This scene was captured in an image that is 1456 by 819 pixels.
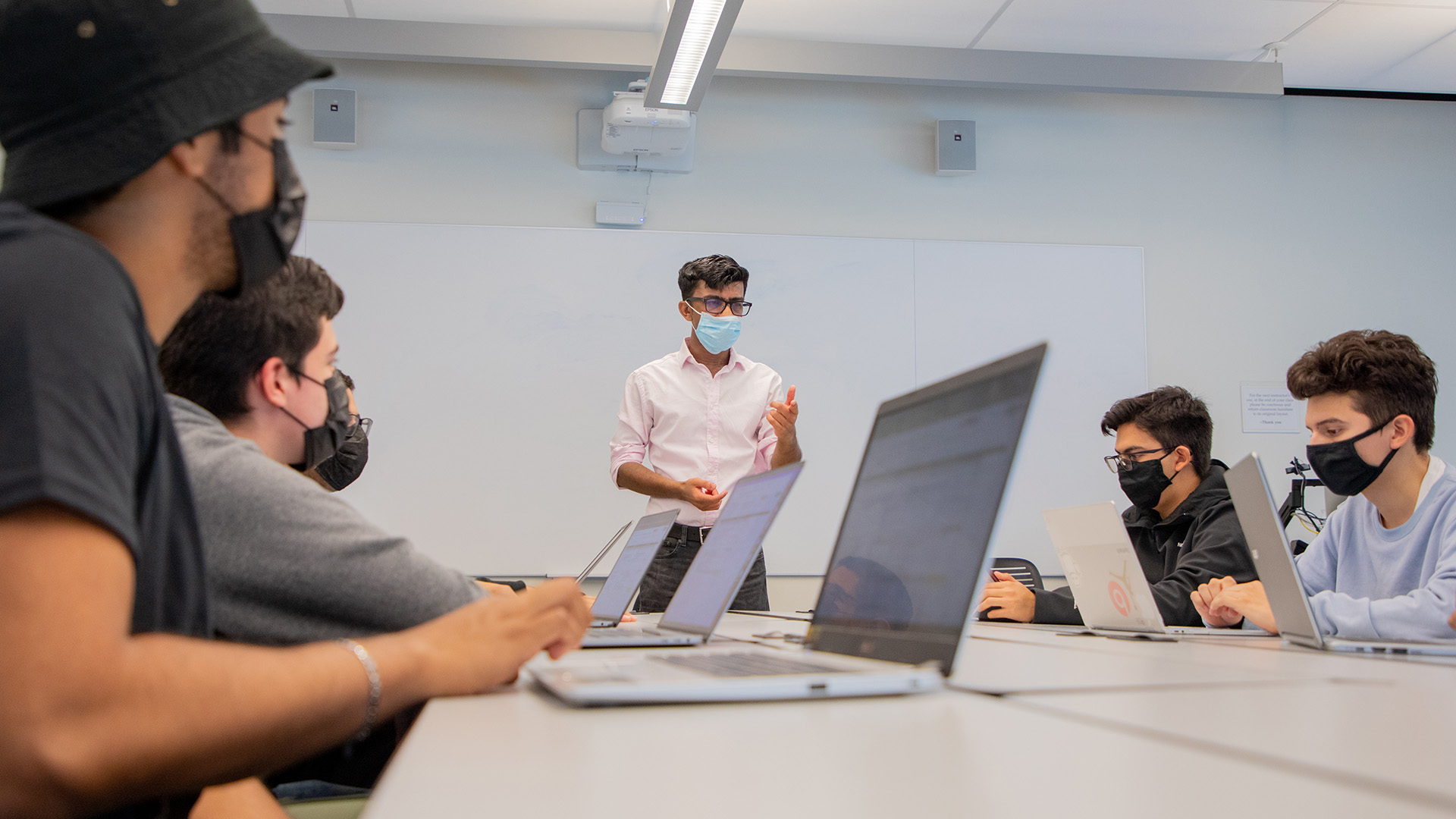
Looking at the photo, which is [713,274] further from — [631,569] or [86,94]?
[86,94]

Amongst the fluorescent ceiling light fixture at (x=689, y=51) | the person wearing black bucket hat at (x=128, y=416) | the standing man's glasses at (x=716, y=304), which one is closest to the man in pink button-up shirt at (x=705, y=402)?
the standing man's glasses at (x=716, y=304)

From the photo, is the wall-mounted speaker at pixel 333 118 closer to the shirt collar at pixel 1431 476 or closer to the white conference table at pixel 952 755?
the white conference table at pixel 952 755

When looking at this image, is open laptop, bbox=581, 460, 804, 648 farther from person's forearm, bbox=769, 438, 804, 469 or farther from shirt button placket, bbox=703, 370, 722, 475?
shirt button placket, bbox=703, 370, 722, 475

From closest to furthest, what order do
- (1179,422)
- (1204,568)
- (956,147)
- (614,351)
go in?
(1204,568)
(1179,422)
(614,351)
(956,147)

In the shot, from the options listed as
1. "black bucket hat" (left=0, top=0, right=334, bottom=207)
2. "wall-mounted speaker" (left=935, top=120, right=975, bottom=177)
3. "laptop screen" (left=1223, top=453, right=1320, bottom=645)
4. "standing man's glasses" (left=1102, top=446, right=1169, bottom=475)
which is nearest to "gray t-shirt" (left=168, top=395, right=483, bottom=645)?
"black bucket hat" (left=0, top=0, right=334, bottom=207)

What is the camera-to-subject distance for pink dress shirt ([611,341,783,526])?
313 cm

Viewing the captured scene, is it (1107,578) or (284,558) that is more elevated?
(284,558)

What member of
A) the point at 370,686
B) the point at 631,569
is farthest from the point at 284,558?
the point at 631,569

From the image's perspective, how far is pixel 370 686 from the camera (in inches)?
30.0

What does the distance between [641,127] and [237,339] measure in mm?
2780

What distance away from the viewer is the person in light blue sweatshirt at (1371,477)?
6.15 feet

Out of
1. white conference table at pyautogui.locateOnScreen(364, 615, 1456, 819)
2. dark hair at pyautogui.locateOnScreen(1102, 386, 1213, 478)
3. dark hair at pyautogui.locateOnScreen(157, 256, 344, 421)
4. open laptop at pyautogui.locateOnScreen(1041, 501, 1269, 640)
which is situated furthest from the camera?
dark hair at pyautogui.locateOnScreen(1102, 386, 1213, 478)

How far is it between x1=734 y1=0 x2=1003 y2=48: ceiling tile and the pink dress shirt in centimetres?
143

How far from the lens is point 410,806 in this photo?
52 centimetres
